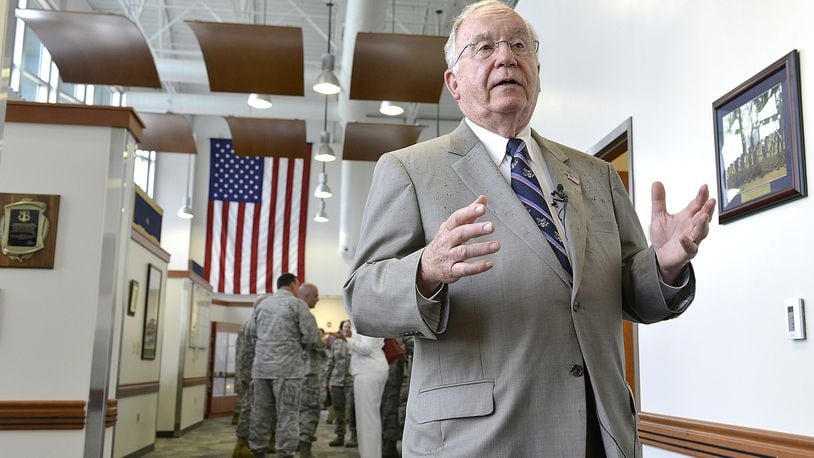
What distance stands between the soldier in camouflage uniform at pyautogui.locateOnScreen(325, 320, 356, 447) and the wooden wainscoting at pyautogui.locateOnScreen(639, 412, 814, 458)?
5556 mm

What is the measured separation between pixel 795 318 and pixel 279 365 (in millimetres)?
4710

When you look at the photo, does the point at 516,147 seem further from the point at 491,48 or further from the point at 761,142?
the point at 761,142

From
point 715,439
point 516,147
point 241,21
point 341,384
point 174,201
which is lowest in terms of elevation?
point 341,384

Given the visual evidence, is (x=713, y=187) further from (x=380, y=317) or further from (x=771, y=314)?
(x=380, y=317)

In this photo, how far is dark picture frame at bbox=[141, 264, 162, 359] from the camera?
7.65 meters

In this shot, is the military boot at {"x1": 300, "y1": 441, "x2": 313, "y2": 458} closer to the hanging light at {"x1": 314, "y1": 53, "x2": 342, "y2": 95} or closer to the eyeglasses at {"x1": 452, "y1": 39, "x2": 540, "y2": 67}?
the hanging light at {"x1": 314, "y1": 53, "x2": 342, "y2": 95}

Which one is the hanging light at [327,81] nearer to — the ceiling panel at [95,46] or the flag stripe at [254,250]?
the ceiling panel at [95,46]

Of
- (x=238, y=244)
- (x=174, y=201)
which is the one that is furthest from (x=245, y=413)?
(x=174, y=201)

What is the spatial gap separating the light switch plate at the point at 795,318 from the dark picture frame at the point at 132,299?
5.63 m

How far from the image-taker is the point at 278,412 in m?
6.47

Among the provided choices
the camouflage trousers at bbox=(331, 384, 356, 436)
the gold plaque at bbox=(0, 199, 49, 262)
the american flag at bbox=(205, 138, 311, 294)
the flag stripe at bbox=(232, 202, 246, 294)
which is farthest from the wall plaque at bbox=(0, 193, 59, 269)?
the flag stripe at bbox=(232, 202, 246, 294)

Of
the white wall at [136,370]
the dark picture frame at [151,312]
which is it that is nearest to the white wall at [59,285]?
the white wall at [136,370]

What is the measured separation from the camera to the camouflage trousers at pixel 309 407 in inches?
278

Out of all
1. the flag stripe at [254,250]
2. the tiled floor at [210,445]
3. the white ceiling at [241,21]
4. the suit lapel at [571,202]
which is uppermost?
the white ceiling at [241,21]
